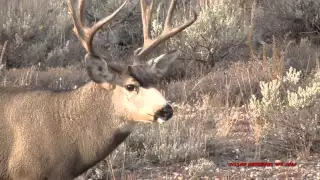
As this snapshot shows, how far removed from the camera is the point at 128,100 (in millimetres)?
5664

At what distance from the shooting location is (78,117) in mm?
5867

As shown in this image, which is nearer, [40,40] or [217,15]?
[217,15]

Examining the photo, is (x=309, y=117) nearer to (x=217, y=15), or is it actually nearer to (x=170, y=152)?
(x=170, y=152)

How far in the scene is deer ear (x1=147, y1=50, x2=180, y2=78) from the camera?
5.95 meters

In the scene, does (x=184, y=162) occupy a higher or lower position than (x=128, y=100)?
lower

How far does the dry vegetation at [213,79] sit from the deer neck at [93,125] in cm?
54

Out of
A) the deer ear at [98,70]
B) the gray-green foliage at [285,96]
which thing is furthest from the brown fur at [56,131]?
the gray-green foliage at [285,96]

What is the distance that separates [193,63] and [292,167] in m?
4.59

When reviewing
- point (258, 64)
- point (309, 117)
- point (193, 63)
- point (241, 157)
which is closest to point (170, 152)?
point (241, 157)

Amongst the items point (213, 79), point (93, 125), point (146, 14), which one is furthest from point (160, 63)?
point (213, 79)

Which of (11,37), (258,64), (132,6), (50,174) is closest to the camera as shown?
(50,174)

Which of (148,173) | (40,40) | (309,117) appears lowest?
(148,173)

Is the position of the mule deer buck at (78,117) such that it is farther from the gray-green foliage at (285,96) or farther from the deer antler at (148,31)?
the gray-green foliage at (285,96)

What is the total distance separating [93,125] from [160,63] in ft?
2.60
